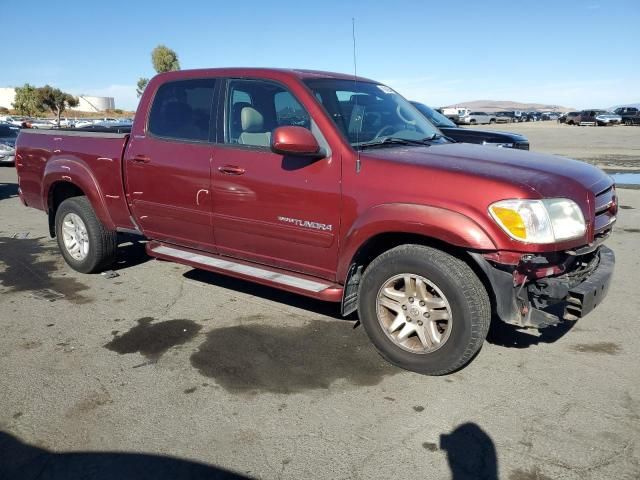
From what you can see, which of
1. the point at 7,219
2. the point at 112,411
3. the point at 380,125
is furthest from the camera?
the point at 7,219

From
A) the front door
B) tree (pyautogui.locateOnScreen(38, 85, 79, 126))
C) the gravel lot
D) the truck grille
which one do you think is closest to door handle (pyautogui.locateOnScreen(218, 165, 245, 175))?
the front door

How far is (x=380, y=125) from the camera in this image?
13.4 ft

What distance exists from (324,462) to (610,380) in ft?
6.47

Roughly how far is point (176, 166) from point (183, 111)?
0.52 m

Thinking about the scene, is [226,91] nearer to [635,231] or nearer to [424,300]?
[424,300]

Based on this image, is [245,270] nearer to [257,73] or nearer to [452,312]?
[257,73]

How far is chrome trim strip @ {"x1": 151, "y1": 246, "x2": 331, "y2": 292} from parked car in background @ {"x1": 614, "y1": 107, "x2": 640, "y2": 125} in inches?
2097

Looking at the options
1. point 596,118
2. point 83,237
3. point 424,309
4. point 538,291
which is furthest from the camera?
point 596,118

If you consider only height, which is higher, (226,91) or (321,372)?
(226,91)

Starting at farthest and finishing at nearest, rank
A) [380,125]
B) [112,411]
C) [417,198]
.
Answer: [380,125]
[417,198]
[112,411]

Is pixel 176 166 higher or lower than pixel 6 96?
lower

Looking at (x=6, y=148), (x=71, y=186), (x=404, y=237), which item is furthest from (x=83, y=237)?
(x=6, y=148)

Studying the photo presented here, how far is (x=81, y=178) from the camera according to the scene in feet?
16.9

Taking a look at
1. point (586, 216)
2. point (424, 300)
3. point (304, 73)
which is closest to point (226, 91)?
point (304, 73)
